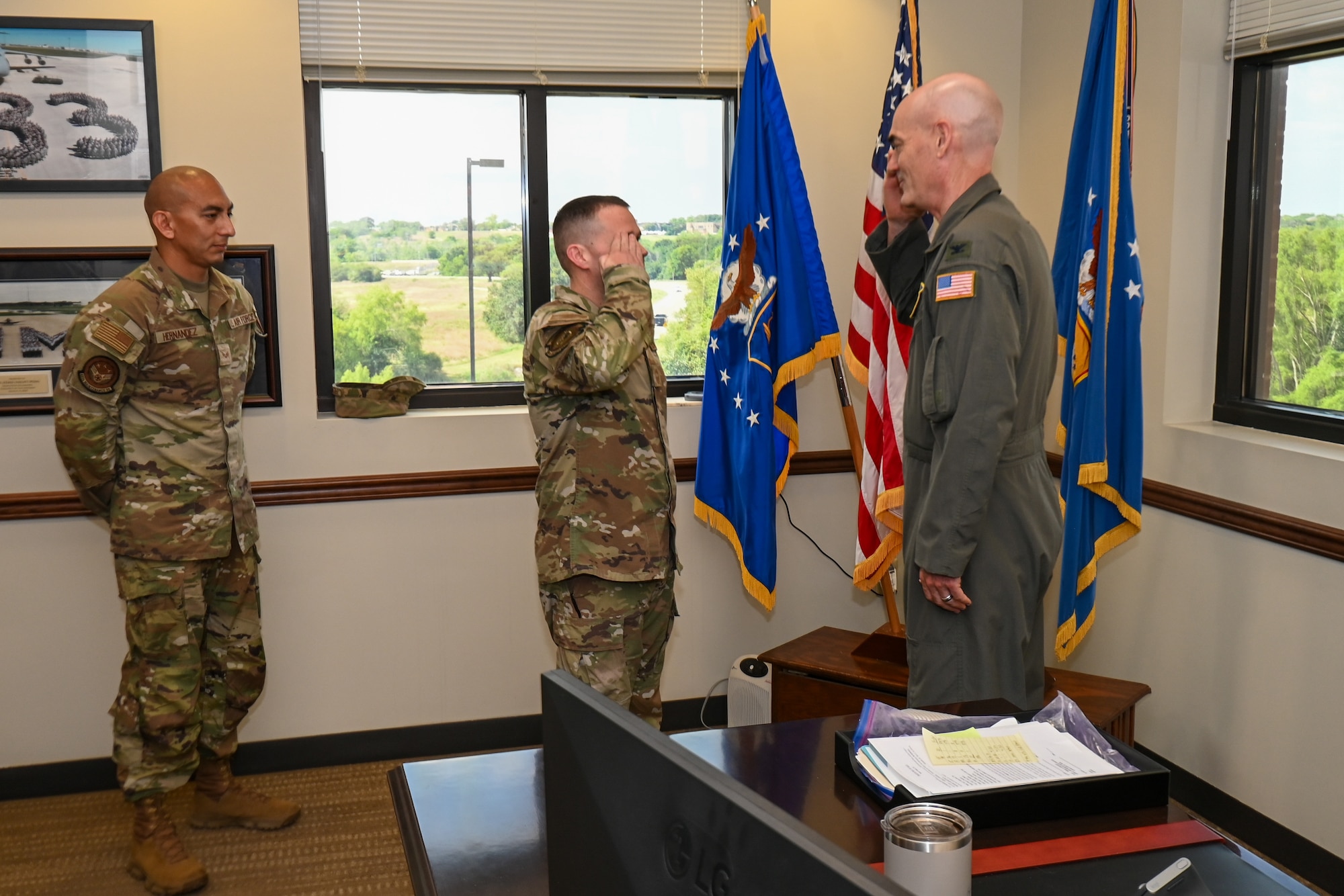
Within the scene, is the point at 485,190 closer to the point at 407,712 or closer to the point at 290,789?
the point at 407,712

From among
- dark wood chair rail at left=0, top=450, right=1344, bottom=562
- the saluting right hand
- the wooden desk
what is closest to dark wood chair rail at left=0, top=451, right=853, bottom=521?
dark wood chair rail at left=0, top=450, right=1344, bottom=562

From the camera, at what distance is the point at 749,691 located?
10.4 feet

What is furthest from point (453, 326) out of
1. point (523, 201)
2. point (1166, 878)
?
point (1166, 878)

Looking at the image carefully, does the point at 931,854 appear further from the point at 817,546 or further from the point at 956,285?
the point at 817,546

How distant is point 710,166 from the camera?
350 cm

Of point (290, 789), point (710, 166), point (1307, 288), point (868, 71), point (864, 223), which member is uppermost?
point (868, 71)

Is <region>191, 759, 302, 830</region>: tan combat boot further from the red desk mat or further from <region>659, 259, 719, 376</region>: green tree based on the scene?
the red desk mat

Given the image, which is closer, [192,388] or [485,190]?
[192,388]

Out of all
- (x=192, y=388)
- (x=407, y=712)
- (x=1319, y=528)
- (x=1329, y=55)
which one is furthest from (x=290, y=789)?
(x=1329, y=55)

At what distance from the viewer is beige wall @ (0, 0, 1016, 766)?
294 cm

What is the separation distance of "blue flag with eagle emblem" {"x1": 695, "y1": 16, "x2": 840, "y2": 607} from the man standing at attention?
0.94 meters

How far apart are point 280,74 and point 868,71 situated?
1692 mm

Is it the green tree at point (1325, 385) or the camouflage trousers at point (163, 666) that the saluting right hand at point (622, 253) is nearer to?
the camouflage trousers at point (163, 666)

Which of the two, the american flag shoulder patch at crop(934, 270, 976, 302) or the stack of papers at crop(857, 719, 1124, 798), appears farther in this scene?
the american flag shoulder patch at crop(934, 270, 976, 302)
